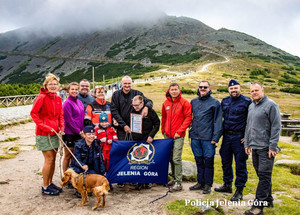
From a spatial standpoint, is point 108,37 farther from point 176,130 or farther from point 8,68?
point 176,130

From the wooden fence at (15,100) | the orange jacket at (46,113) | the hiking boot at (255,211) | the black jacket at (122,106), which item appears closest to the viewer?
the hiking boot at (255,211)

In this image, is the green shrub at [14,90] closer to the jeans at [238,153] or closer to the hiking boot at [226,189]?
the hiking boot at [226,189]

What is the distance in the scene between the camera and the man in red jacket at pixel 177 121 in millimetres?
5348

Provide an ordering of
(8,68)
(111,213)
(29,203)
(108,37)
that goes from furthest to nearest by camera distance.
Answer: (108,37) < (8,68) < (29,203) < (111,213)

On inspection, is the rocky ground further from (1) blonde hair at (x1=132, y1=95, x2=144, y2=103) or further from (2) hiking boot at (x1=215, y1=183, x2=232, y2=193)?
(1) blonde hair at (x1=132, y1=95, x2=144, y2=103)

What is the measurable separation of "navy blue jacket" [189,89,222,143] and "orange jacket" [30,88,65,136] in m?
2.94

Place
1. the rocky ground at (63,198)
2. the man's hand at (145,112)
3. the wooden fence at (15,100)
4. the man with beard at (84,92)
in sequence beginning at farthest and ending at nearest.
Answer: the wooden fence at (15,100), the man with beard at (84,92), the man's hand at (145,112), the rocky ground at (63,198)

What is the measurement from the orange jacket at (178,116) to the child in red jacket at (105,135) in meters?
1.27

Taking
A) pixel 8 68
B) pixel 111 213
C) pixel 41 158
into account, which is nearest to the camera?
pixel 111 213

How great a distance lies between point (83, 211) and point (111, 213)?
508 mm

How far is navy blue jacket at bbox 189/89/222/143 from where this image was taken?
5137 millimetres

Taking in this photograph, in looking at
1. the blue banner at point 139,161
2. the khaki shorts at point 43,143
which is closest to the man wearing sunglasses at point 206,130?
the blue banner at point 139,161

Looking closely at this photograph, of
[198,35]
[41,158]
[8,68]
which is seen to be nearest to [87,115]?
[41,158]

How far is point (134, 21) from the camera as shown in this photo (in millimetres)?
167750
